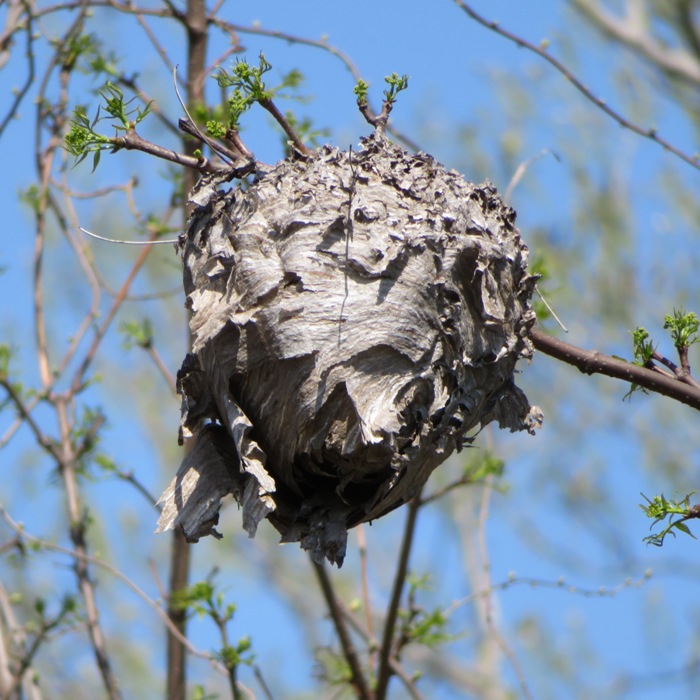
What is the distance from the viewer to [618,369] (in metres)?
2.78

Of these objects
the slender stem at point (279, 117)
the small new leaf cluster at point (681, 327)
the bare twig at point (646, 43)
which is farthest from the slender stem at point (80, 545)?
the bare twig at point (646, 43)

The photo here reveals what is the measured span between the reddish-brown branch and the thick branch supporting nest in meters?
0.11

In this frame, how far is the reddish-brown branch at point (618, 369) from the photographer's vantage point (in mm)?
2720

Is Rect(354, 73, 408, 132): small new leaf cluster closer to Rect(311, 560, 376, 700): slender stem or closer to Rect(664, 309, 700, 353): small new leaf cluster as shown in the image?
Rect(664, 309, 700, 353): small new leaf cluster

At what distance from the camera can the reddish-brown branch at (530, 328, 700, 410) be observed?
2720 millimetres

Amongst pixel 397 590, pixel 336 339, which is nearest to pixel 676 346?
pixel 336 339

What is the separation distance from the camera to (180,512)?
2471 mm

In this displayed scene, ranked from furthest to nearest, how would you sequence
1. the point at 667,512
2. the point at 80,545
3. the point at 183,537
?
1. the point at 80,545
2. the point at 183,537
3. the point at 667,512

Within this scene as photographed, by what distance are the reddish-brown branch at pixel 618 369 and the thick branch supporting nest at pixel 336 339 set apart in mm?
111

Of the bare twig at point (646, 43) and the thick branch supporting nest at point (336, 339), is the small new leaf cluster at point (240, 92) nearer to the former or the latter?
the thick branch supporting nest at point (336, 339)

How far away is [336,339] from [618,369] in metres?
0.80

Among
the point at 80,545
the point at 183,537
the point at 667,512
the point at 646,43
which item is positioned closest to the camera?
the point at 667,512

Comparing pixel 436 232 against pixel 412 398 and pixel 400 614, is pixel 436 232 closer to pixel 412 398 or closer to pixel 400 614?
pixel 412 398

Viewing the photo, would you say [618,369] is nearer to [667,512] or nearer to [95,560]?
[667,512]
